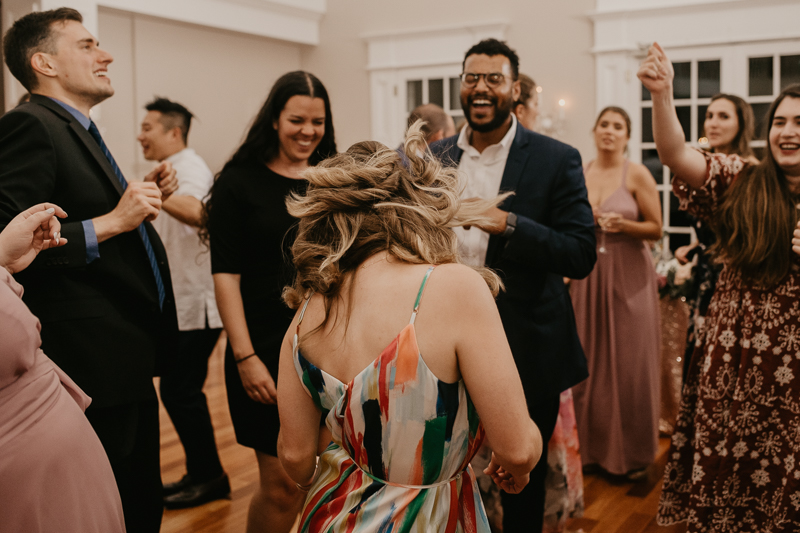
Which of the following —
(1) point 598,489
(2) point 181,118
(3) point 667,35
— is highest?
(3) point 667,35

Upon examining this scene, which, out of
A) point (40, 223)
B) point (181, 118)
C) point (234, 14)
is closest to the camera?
point (40, 223)

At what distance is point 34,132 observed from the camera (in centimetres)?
183

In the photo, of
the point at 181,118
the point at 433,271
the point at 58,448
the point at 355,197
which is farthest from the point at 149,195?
the point at 181,118

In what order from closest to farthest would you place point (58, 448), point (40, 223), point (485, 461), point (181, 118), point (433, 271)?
1. point (433, 271)
2. point (58, 448)
3. point (40, 223)
4. point (485, 461)
5. point (181, 118)

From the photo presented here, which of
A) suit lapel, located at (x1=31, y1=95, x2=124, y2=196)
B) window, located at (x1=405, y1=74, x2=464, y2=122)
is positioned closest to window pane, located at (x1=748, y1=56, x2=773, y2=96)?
window, located at (x1=405, y1=74, x2=464, y2=122)

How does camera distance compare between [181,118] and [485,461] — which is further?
[181,118]

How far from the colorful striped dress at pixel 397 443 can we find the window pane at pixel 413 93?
24.9 feet

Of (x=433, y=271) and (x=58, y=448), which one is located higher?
(x=433, y=271)

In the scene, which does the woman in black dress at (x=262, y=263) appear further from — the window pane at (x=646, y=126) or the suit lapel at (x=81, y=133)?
the window pane at (x=646, y=126)

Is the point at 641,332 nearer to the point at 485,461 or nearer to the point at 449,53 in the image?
the point at 485,461

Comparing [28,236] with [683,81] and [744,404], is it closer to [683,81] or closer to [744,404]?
[744,404]

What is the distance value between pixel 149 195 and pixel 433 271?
105 cm

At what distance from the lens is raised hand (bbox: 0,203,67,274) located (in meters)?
1.56

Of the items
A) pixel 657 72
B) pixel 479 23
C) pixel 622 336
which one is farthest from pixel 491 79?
pixel 479 23
